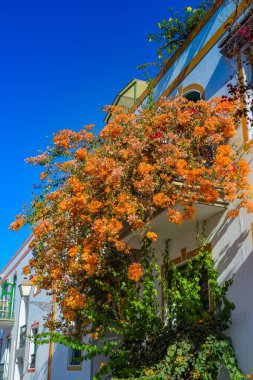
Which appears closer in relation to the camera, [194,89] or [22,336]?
[194,89]

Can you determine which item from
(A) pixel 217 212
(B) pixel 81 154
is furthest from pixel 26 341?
(A) pixel 217 212

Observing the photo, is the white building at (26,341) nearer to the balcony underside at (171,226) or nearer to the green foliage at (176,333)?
the balcony underside at (171,226)

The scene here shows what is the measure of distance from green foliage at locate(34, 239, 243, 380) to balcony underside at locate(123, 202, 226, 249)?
412mm

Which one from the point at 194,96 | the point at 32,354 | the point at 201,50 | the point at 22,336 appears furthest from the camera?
the point at 22,336

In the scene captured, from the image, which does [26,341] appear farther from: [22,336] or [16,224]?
[16,224]

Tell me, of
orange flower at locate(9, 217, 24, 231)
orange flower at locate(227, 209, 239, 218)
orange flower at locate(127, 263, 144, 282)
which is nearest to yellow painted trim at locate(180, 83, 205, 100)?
orange flower at locate(227, 209, 239, 218)

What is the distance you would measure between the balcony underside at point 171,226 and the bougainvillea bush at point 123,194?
0.28 metres

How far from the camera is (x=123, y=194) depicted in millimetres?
7660

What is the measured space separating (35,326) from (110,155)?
1358 centimetres

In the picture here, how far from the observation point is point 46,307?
17.7 metres

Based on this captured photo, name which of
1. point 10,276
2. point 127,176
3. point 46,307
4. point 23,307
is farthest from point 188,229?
point 10,276

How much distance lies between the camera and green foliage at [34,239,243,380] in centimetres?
684

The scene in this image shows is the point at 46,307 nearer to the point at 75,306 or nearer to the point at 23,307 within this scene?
the point at 23,307

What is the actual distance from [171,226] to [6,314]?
19.1 metres
